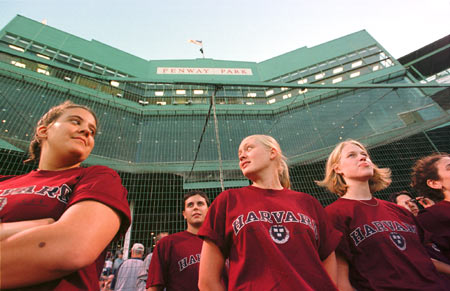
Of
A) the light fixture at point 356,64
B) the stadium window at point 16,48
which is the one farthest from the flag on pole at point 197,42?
the light fixture at point 356,64

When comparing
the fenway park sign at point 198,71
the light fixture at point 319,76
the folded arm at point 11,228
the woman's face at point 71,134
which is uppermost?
the fenway park sign at point 198,71

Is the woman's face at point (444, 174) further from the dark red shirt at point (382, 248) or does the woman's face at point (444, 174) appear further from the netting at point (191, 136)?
the netting at point (191, 136)

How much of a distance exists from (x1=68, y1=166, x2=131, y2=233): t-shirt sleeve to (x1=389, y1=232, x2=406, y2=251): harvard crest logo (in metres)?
1.90

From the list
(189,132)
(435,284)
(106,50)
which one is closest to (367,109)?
(189,132)

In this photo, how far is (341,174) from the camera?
7.28 feet

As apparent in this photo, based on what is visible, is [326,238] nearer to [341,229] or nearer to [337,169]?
[341,229]

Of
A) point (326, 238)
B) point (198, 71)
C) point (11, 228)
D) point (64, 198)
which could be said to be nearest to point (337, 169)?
point (326, 238)

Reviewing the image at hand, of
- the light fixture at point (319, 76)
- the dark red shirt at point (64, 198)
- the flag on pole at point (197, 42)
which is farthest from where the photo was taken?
the flag on pole at point (197, 42)

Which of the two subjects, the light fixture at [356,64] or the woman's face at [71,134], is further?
the light fixture at [356,64]

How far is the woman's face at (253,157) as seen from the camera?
1577mm

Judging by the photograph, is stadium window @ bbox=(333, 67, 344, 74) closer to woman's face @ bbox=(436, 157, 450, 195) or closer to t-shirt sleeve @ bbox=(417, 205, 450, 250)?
woman's face @ bbox=(436, 157, 450, 195)

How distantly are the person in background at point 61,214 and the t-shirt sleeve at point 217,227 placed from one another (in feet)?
1.46

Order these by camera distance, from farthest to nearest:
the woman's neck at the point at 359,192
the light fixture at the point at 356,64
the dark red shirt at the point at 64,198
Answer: the light fixture at the point at 356,64 → the woman's neck at the point at 359,192 → the dark red shirt at the point at 64,198

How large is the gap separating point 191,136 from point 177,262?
6588 mm
